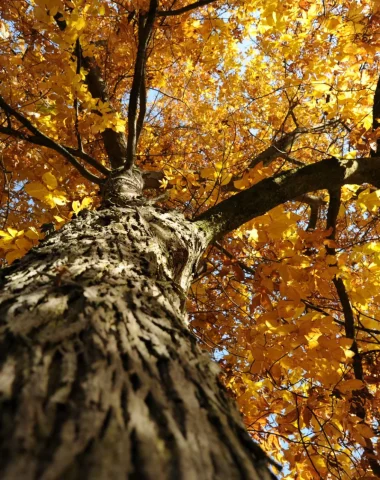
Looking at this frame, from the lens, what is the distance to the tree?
670 millimetres

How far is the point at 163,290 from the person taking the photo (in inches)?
59.7

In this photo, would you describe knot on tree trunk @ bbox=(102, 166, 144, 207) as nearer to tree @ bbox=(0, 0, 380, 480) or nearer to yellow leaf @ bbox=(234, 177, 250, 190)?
tree @ bbox=(0, 0, 380, 480)

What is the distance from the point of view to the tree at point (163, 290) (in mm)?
670

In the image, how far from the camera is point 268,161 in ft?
17.0

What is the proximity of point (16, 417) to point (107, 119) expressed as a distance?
3325mm

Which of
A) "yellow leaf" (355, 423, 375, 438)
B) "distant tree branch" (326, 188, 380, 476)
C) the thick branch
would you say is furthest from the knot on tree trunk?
"yellow leaf" (355, 423, 375, 438)

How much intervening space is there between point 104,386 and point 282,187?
2.47 metres

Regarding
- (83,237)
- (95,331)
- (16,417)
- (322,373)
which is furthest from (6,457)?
(322,373)

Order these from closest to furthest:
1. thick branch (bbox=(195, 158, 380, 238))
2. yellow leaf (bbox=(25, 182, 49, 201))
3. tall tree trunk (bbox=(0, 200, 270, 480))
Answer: tall tree trunk (bbox=(0, 200, 270, 480)) → yellow leaf (bbox=(25, 182, 49, 201)) → thick branch (bbox=(195, 158, 380, 238))

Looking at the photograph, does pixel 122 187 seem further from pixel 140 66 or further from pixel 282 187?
pixel 282 187

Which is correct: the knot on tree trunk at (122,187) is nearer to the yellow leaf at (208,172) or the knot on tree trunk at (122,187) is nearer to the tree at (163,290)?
the tree at (163,290)

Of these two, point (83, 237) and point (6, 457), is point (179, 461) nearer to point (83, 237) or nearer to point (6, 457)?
point (6, 457)

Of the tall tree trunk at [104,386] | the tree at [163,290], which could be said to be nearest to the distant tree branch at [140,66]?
the tree at [163,290]

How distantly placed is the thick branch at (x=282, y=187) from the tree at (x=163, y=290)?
0.01m
